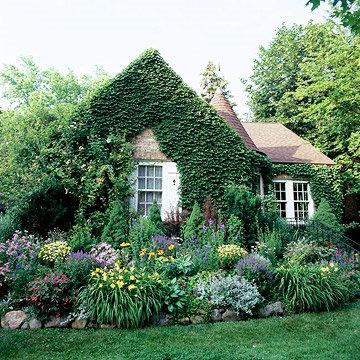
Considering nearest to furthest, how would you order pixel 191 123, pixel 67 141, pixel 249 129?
pixel 67 141
pixel 191 123
pixel 249 129

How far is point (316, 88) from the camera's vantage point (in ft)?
50.9

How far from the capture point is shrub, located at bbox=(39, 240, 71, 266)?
854cm

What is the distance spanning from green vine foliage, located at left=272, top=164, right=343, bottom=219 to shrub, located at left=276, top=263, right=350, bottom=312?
10.1m

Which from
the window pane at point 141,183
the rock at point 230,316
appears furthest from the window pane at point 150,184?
the rock at point 230,316

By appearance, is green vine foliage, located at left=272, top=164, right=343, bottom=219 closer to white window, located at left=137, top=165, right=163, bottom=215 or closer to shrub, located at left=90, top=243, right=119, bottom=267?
white window, located at left=137, top=165, right=163, bottom=215

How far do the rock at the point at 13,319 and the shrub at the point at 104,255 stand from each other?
1594 millimetres

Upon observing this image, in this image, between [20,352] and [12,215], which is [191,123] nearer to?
[12,215]

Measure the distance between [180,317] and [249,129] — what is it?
1577 centimetres

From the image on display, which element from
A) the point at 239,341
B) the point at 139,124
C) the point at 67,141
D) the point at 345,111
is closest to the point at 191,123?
the point at 139,124

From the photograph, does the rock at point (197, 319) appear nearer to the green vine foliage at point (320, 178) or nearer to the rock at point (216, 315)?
the rock at point (216, 315)

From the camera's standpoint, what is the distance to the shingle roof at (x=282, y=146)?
18344 millimetres

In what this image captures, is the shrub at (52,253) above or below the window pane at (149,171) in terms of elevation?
below

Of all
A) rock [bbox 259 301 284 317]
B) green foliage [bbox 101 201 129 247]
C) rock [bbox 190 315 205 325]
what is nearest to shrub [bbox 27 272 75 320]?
rock [bbox 190 315 205 325]

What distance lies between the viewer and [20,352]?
5.57 metres
